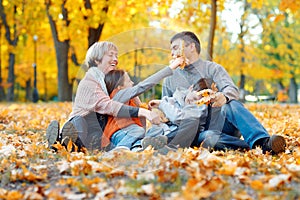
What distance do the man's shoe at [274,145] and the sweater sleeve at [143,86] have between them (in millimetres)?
1094

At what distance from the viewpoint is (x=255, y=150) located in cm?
451

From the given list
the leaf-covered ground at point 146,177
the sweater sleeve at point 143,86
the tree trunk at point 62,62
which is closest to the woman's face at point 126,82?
the sweater sleeve at point 143,86

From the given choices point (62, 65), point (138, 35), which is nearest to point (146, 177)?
point (138, 35)

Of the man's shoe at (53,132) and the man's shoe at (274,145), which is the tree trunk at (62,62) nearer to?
the man's shoe at (53,132)

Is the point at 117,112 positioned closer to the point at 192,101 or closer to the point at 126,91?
the point at 126,91

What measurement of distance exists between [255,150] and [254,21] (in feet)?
70.5

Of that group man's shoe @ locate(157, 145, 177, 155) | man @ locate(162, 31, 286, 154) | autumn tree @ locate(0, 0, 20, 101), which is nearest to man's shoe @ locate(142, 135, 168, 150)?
man's shoe @ locate(157, 145, 177, 155)

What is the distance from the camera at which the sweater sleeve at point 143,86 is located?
4.70m

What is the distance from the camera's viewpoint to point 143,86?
4.70 m

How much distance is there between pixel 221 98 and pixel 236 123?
0.27 m

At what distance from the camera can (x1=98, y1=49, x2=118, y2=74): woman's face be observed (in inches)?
196

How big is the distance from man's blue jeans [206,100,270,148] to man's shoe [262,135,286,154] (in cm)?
6

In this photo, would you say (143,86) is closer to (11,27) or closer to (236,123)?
(236,123)

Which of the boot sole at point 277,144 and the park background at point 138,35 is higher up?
the park background at point 138,35
